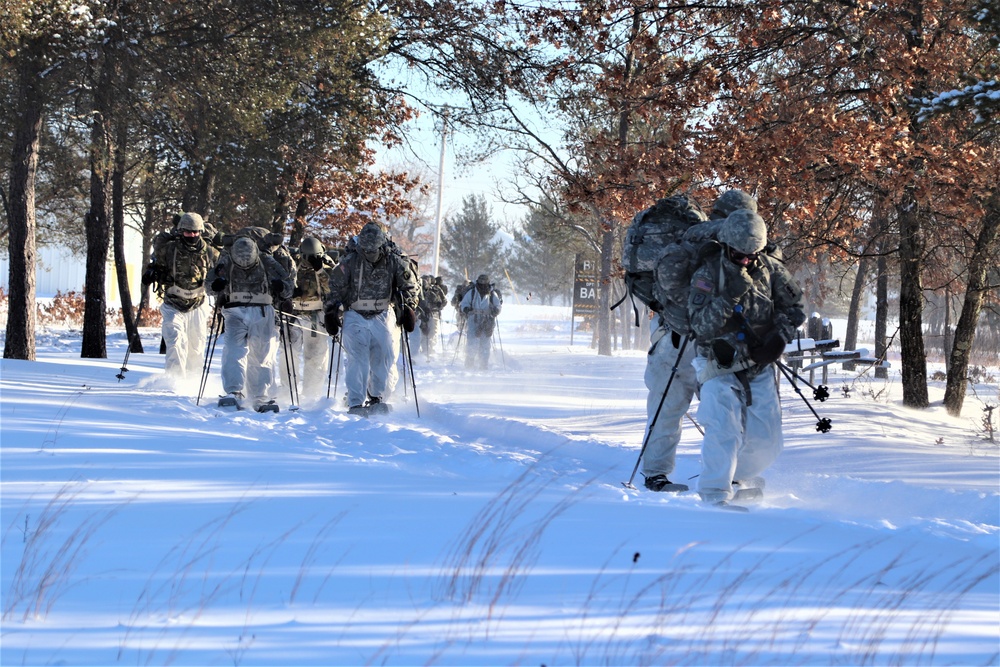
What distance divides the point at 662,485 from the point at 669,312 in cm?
124

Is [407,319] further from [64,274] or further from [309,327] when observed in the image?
[64,274]

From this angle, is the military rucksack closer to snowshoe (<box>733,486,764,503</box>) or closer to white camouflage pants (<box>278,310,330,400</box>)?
snowshoe (<box>733,486,764,503</box>)

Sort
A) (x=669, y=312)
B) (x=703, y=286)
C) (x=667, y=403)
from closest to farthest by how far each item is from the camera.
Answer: (x=703, y=286) < (x=669, y=312) < (x=667, y=403)

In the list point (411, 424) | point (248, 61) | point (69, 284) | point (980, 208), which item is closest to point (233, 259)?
point (411, 424)

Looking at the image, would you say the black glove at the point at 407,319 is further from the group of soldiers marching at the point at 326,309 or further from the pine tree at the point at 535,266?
the pine tree at the point at 535,266

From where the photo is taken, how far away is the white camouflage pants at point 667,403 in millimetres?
7023

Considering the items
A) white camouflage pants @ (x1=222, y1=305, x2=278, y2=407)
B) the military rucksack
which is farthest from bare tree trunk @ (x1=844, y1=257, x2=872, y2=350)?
the military rucksack

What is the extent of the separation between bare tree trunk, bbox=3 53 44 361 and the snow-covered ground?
5734 mm

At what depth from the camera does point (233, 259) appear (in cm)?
1075

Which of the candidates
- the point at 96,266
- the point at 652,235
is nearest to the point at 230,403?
the point at 652,235

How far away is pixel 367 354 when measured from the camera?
424 inches

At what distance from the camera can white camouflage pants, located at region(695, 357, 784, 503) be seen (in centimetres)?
614

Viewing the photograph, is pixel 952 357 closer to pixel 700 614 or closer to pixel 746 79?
pixel 746 79

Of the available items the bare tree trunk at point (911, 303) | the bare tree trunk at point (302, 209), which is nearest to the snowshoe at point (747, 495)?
the bare tree trunk at point (911, 303)
